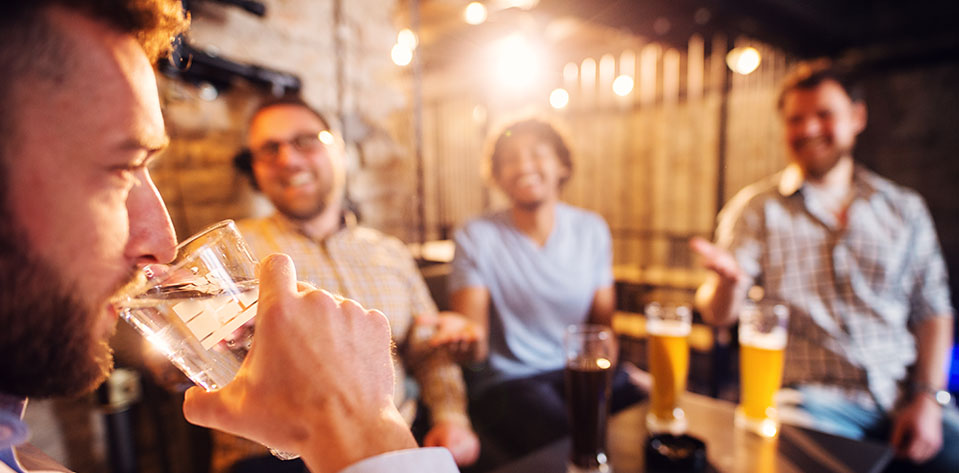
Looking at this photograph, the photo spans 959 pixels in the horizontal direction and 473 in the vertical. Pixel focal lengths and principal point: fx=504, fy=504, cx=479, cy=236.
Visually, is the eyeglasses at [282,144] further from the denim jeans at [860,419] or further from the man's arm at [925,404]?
the man's arm at [925,404]

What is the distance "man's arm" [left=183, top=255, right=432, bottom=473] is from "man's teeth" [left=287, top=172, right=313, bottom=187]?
1197 mm

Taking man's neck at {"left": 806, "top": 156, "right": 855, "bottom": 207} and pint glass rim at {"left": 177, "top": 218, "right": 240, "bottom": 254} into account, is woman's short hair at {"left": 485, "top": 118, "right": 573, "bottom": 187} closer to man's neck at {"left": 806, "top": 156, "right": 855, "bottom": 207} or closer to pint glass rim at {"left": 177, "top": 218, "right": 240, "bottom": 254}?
man's neck at {"left": 806, "top": 156, "right": 855, "bottom": 207}

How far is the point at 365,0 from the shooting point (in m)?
2.36

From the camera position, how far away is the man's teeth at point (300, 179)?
1617 mm

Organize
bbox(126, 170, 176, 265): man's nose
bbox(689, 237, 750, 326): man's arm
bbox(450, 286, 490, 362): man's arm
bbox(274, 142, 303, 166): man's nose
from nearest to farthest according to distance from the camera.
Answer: bbox(126, 170, 176, 265): man's nose, bbox(689, 237, 750, 326): man's arm, bbox(274, 142, 303, 166): man's nose, bbox(450, 286, 490, 362): man's arm

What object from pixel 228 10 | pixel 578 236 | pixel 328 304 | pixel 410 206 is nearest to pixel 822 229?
pixel 578 236

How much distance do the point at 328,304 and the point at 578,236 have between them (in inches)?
68.9

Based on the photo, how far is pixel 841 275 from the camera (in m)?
1.85

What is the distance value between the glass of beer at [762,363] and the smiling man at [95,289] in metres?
1.00

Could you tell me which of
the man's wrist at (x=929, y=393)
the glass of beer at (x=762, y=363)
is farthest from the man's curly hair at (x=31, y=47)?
the man's wrist at (x=929, y=393)

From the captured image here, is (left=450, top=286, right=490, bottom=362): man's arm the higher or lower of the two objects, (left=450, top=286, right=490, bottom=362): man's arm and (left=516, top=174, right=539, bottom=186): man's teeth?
the lower

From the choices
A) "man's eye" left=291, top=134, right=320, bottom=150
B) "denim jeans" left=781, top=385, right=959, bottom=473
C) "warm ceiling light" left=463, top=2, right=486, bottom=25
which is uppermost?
"warm ceiling light" left=463, top=2, right=486, bottom=25

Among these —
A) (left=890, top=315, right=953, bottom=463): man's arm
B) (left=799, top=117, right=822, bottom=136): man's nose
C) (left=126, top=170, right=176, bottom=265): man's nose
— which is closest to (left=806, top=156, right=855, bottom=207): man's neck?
(left=799, top=117, right=822, bottom=136): man's nose

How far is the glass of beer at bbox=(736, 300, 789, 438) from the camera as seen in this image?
1.21 m
